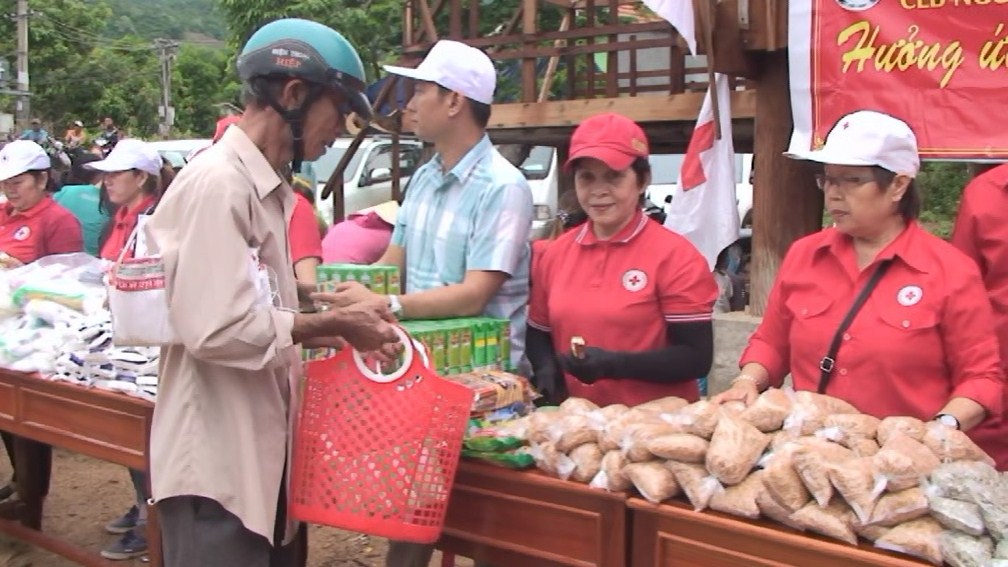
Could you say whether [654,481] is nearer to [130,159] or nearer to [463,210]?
[463,210]

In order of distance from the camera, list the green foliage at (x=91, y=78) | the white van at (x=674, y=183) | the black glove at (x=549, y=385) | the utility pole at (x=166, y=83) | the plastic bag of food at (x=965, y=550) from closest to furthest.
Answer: the plastic bag of food at (x=965, y=550), the black glove at (x=549, y=385), the white van at (x=674, y=183), the green foliage at (x=91, y=78), the utility pole at (x=166, y=83)

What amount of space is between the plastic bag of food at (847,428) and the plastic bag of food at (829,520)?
0.15m

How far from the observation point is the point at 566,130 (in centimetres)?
775

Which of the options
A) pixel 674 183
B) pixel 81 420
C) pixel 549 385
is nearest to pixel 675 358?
pixel 549 385

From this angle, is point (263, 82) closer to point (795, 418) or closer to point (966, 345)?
point (795, 418)

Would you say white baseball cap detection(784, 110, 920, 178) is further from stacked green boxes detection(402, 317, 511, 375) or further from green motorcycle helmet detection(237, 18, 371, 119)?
green motorcycle helmet detection(237, 18, 371, 119)

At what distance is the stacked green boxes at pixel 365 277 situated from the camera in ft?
8.41

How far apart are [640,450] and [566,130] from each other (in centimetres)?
593

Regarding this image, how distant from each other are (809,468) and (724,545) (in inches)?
9.1

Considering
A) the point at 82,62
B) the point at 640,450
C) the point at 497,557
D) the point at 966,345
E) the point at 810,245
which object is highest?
the point at 82,62

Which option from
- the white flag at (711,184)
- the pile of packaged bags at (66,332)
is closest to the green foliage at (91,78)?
the white flag at (711,184)

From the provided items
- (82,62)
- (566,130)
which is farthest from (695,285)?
(82,62)

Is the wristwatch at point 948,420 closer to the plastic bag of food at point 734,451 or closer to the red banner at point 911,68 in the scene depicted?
the plastic bag of food at point 734,451

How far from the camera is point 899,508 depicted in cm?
176
